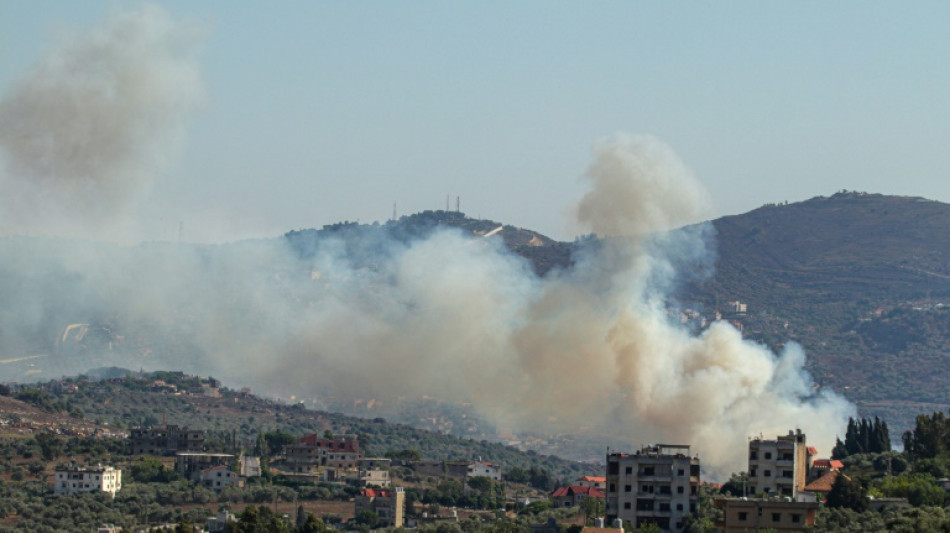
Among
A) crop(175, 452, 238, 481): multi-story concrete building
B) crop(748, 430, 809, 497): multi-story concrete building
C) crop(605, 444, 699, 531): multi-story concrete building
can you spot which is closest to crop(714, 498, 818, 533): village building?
crop(605, 444, 699, 531): multi-story concrete building

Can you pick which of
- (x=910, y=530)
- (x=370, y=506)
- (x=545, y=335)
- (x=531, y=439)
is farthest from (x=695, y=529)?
(x=531, y=439)

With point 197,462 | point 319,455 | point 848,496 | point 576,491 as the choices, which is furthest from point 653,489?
point 319,455

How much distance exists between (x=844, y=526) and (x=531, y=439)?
11406 cm

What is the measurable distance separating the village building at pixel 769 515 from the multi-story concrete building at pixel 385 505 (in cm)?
4033

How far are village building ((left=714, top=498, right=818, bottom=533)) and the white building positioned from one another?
165 feet

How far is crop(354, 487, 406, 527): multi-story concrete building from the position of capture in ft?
412

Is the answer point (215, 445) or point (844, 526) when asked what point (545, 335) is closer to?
point (215, 445)

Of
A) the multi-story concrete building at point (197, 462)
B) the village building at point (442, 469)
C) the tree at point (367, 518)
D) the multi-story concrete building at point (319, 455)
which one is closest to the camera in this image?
the tree at point (367, 518)

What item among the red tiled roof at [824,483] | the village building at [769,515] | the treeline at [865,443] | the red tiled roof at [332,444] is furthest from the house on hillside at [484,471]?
the village building at [769,515]

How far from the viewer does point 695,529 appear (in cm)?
9031

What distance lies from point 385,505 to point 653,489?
33.8m

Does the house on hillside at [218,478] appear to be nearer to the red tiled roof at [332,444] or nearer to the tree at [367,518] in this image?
the tree at [367,518]

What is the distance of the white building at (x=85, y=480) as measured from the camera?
12656 cm

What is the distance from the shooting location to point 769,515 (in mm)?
86500
